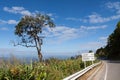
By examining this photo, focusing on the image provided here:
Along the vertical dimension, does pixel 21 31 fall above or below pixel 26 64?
above

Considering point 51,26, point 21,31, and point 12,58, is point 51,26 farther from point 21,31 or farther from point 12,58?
Result: point 12,58

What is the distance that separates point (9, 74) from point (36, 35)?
148 ft

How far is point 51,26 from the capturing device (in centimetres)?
5616

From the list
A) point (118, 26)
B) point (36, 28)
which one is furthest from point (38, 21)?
point (118, 26)

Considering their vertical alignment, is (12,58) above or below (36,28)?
below

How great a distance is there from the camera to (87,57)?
36.7 meters

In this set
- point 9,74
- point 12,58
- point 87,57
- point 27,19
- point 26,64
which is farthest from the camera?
point 27,19

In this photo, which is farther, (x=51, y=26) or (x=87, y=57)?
(x=51, y=26)

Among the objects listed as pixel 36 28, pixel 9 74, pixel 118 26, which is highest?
pixel 118 26

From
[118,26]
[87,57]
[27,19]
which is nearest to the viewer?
[87,57]

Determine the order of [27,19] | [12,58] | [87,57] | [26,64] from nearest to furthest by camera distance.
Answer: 1. [12,58]
2. [26,64]
3. [87,57]
4. [27,19]

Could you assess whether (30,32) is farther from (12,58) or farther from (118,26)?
(118,26)

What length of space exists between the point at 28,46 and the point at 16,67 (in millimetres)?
45463

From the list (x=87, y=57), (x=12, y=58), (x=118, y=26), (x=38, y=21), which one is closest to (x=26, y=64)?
(x=12, y=58)
